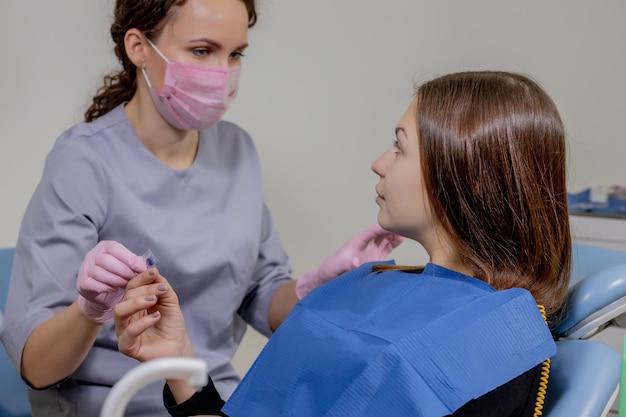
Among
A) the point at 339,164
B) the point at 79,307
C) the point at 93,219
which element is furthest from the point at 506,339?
the point at 339,164

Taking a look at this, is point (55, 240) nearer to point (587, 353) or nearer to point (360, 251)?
point (360, 251)

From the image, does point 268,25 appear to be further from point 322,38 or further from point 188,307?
point 188,307

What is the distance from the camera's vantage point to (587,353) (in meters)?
1.10

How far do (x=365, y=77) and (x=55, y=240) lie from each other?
1116 mm

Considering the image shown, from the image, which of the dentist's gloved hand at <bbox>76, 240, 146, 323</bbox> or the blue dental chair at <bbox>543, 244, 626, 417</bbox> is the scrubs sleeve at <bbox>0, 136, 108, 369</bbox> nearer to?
the dentist's gloved hand at <bbox>76, 240, 146, 323</bbox>

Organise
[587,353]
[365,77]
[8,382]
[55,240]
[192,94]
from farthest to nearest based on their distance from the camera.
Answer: [365,77] < [8,382] < [192,94] < [55,240] < [587,353]

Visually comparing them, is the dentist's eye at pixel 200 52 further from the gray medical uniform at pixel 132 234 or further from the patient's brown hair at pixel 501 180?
the patient's brown hair at pixel 501 180

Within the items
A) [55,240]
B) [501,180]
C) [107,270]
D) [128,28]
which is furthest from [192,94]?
[501,180]

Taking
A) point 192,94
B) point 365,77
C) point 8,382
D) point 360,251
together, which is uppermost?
point 192,94

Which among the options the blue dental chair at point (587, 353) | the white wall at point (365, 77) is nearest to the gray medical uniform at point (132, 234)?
the white wall at point (365, 77)

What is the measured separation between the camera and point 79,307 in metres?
1.29

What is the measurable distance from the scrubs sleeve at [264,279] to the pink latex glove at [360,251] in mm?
203

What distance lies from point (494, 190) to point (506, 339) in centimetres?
22

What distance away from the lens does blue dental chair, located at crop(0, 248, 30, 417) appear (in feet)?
5.55
